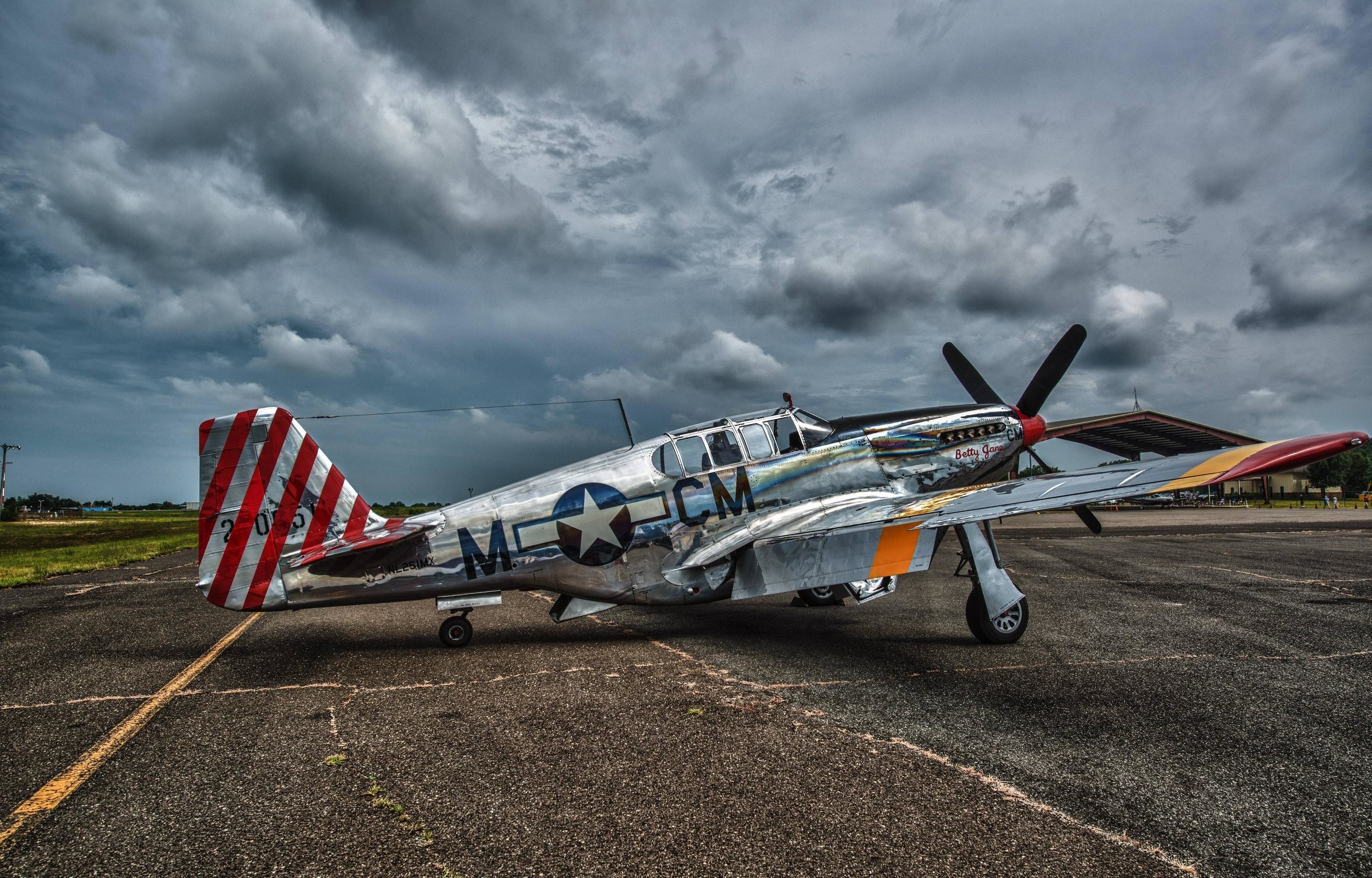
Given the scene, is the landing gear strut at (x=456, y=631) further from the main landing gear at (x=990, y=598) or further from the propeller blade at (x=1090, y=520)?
the propeller blade at (x=1090, y=520)

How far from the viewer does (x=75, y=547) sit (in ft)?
94.3

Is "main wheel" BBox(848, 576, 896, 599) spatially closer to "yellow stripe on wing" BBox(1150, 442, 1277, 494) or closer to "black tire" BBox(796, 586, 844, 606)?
"black tire" BBox(796, 586, 844, 606)

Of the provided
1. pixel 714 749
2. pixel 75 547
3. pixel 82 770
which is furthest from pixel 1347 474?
pixel 75 547

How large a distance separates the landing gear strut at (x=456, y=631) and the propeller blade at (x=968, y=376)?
938 cm

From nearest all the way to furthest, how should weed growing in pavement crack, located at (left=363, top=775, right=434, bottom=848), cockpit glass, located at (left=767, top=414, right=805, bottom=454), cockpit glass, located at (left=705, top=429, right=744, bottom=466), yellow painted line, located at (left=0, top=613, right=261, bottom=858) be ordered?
weed growing in pavement crack, located at (left=363, top=775, right=434, bottom=848)
yellow painted line, located at (left=0, top=613, right=261, bottom=858)
cockpit glass, located at (left=705, top=429, right=744, bottom=466)
cockpit glass, located at (left=767, top=414, right=805, bottom=454)

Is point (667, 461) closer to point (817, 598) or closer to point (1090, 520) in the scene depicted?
point (817, 598)

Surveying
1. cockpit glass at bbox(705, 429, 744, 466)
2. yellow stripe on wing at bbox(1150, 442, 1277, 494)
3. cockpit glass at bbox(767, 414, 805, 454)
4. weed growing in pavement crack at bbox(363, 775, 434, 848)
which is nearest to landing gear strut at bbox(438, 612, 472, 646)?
cockpit glass at bbox(705, 429, 744, 466)

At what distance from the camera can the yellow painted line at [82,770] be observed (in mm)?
3658

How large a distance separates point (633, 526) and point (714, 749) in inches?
142

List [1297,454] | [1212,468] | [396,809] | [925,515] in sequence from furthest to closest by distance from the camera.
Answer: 1. [925,515]
2. [1212,468]
3. [1297,454]
4. [396,809]

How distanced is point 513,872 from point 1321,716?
603 cm

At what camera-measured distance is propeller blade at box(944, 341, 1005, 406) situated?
1238 centimetres

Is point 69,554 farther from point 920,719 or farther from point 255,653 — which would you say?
point 920,719

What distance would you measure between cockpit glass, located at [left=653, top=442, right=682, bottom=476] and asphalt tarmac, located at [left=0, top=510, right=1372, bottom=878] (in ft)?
6.97
